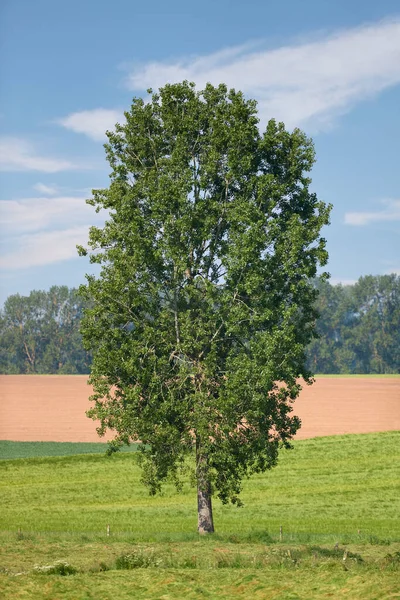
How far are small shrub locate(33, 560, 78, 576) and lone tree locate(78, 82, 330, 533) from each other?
809cm

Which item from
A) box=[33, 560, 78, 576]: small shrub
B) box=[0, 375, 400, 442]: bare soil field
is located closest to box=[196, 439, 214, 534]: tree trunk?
box=[33, 560, 78, 576]: small shrub

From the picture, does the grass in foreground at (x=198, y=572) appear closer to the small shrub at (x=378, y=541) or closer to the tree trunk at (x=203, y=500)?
the small shrub at (x=378, y=541)

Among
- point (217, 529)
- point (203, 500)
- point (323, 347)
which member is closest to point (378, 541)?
point (203, 500)

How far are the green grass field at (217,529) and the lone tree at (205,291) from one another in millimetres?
4174

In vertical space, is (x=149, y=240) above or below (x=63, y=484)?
above

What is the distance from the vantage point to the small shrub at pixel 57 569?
22.5m

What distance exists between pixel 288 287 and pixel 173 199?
5.63m

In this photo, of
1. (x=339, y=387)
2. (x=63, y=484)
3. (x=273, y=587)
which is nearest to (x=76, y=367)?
(x=339, y=387)

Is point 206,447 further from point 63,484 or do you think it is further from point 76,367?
point 76,367

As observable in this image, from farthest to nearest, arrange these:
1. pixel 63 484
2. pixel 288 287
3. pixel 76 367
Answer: pixel 76 367 < pixel 63 484 < pixel 288 287

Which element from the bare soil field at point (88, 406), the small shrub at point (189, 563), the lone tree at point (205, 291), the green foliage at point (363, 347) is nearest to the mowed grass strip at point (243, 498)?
the lone tree at point (205, 291)

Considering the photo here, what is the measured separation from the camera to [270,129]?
1308 inches

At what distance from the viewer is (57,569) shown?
22.7m

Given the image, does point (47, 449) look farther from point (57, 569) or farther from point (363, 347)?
point (363, 347)
